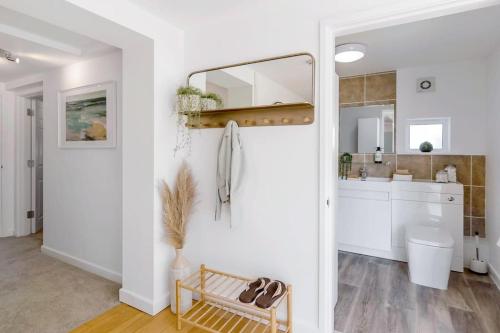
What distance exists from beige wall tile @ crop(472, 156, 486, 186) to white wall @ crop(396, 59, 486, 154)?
78mm

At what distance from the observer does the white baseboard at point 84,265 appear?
2.66 m

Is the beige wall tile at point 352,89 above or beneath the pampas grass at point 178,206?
above

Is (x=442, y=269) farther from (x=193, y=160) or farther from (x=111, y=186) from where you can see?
(x=111, y=186)

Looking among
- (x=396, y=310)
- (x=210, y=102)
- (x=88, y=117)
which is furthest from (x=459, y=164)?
(x=88, y=117)

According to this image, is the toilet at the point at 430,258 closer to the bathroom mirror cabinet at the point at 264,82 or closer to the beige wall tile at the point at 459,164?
the beige wall tile at the point at 459,164

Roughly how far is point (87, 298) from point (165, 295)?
2.36 ft

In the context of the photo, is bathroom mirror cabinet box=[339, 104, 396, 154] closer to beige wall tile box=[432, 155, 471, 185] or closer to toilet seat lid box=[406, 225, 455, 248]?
beige wall tile box=[432, 155, 471, 185]

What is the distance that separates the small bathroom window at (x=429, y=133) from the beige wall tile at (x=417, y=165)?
0.10 metres

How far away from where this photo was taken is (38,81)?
3398mm

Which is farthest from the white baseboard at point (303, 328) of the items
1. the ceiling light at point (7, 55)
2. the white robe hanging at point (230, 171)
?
the ceiling light at point (7, 55)

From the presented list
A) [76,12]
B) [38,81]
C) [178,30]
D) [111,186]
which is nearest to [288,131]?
[178,30]

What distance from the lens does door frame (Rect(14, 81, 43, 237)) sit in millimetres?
3904

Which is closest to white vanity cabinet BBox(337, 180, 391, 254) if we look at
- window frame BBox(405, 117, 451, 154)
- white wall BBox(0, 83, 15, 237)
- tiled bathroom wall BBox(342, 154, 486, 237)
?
tiled bathroom wall BBox(342, 154, 486, 237)

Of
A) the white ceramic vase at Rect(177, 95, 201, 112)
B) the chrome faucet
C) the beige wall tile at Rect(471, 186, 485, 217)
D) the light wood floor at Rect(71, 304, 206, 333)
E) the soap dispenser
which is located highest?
the white ceramic vase at Rect(177, 95, 201, 112)
